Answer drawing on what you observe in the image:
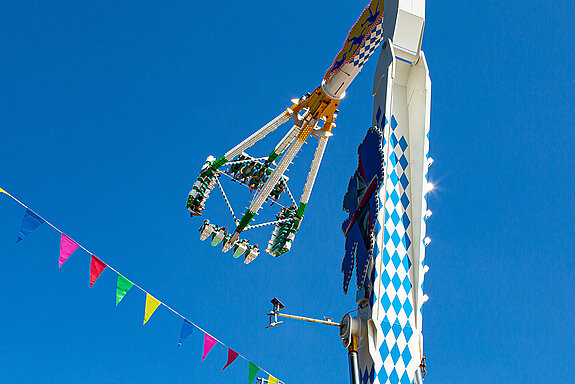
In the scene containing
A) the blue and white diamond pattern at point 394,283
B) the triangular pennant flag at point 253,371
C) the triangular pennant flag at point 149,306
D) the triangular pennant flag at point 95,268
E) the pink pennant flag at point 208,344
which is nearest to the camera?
the blue and white diamond pattern at point 394,283

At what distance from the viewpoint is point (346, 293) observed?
255 inches

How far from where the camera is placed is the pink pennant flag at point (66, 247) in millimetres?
9375

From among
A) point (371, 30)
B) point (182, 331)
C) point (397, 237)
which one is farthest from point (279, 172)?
point (397, 237)

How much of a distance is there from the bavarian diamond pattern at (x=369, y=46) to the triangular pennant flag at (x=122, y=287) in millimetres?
5380

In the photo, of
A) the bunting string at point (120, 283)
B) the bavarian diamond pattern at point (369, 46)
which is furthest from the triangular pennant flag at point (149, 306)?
the bavarian diamond pattern at point (369, 46)

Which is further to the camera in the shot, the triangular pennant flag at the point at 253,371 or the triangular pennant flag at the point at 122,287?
the triangular pennant flag at the point at 253,371

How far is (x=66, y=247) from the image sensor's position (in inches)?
371

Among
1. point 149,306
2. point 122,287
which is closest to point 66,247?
point 122,287

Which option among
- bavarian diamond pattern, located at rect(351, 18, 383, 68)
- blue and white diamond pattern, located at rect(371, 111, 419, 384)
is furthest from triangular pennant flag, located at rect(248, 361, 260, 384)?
bavarian diamond pattern, located at rect(351, 18, 383, 68)

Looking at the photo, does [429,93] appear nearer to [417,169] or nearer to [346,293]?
[417,169]

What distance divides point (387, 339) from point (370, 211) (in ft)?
4.28

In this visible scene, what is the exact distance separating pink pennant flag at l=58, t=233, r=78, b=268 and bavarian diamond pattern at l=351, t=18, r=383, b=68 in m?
5.60

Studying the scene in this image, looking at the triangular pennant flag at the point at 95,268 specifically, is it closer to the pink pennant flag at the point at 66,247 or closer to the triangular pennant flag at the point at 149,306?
the pink pennant flag at the point at 66,247

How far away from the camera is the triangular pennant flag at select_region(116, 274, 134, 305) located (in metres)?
9.66
